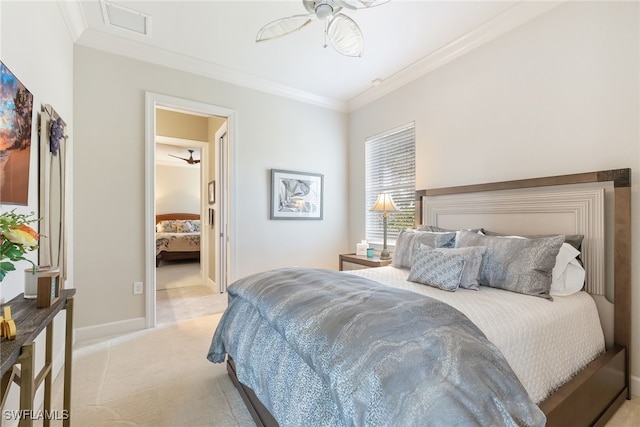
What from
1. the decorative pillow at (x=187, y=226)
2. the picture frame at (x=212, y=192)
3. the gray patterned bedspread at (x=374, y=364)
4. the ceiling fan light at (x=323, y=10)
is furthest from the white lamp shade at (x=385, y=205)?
the decorative pillow at (x=187, y=226)

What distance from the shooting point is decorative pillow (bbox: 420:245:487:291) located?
1930 millimetres

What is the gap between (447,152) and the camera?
2982mm

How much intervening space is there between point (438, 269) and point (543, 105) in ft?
5.19

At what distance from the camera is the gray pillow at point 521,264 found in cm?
177

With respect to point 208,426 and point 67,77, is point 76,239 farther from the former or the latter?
point 208,426

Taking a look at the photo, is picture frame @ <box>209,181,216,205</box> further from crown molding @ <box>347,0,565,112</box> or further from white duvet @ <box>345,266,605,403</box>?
white duvet @ <box>345,266,605,403</box>

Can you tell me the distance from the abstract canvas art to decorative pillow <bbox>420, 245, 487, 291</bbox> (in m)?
2.53

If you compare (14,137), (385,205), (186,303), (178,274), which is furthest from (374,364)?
(178,274)

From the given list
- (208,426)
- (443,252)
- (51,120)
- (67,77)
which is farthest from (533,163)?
(67,77)

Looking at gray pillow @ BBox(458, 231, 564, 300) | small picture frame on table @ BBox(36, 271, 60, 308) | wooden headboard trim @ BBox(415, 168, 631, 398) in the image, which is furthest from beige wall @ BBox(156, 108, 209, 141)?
wooden headboard trim @ BBox(415, 168, 631, 398)

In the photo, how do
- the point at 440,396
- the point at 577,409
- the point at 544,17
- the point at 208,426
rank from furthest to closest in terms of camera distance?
the point at 544,17 → the point at 208,426 → the point at 577,409 → the point at 440,396

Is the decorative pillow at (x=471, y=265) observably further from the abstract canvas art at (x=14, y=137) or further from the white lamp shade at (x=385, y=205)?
the abstract canvas art at (x=14, y=137)

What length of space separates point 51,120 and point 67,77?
0.81m

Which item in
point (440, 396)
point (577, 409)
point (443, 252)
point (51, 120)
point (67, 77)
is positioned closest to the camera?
point (440, 396)
